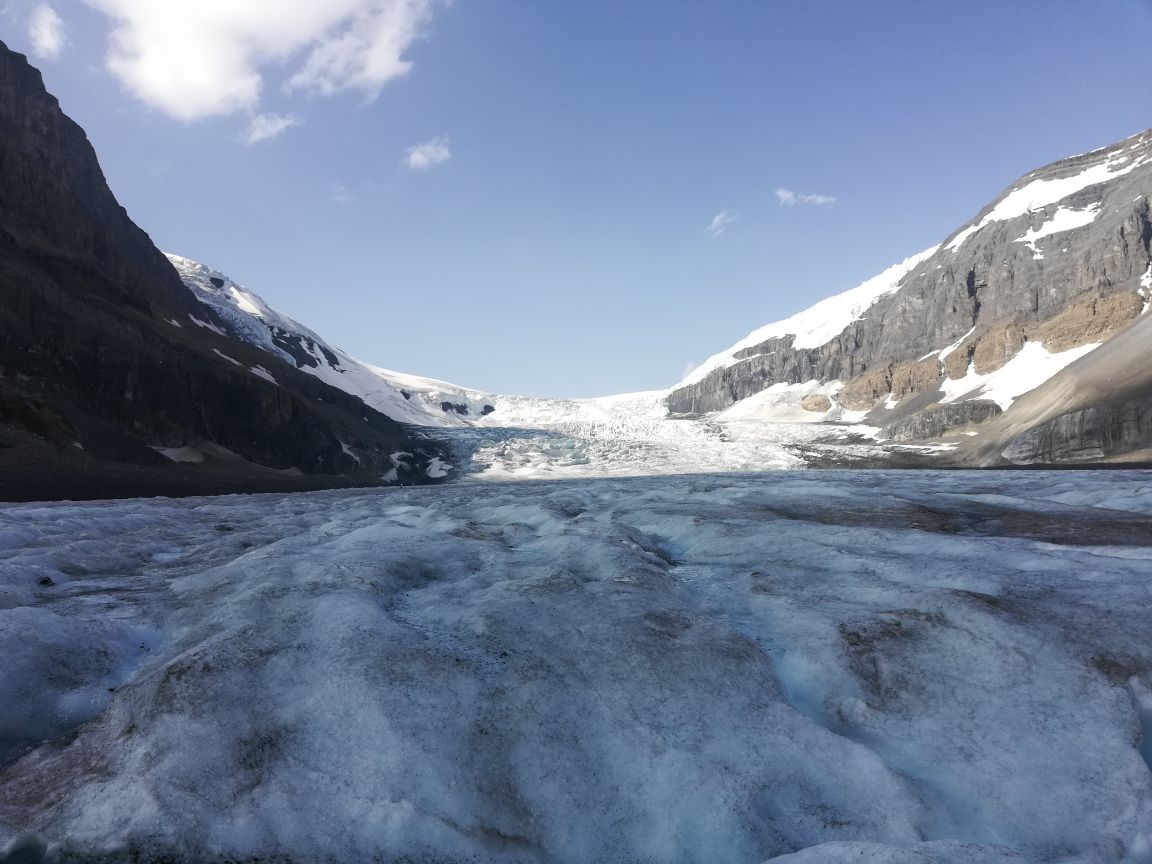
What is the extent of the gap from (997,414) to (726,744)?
88.9 metres

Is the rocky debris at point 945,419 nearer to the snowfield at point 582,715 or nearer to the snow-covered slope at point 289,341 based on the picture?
the snow-covered slope at point 289,341

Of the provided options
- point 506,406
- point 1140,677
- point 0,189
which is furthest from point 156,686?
point 506,406

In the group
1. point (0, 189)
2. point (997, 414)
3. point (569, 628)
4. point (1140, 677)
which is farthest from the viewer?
point (997, 414)

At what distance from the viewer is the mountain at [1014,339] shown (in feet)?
158

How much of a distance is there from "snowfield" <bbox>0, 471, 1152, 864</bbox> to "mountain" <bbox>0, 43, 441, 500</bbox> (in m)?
27.1

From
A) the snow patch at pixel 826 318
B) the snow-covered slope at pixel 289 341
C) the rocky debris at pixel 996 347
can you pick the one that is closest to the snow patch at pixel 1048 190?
the snow patch at pixel 826 318

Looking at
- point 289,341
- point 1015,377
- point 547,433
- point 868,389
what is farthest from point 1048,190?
point 289,341

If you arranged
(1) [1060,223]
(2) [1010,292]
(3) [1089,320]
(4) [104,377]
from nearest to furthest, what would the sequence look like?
1. (4) [104,377]
2. (3) [1089,320]
3. (2) [1010,292]
4. (1) [1060,223]

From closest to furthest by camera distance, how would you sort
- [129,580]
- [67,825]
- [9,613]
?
[67,825] < [9,613] < [129,580]

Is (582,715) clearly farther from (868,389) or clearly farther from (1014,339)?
(868,389)

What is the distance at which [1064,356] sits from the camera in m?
82.4

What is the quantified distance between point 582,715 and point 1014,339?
111597mm

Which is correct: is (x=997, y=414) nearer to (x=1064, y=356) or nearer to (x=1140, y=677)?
(x=1064, y=356)

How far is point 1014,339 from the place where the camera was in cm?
9088
